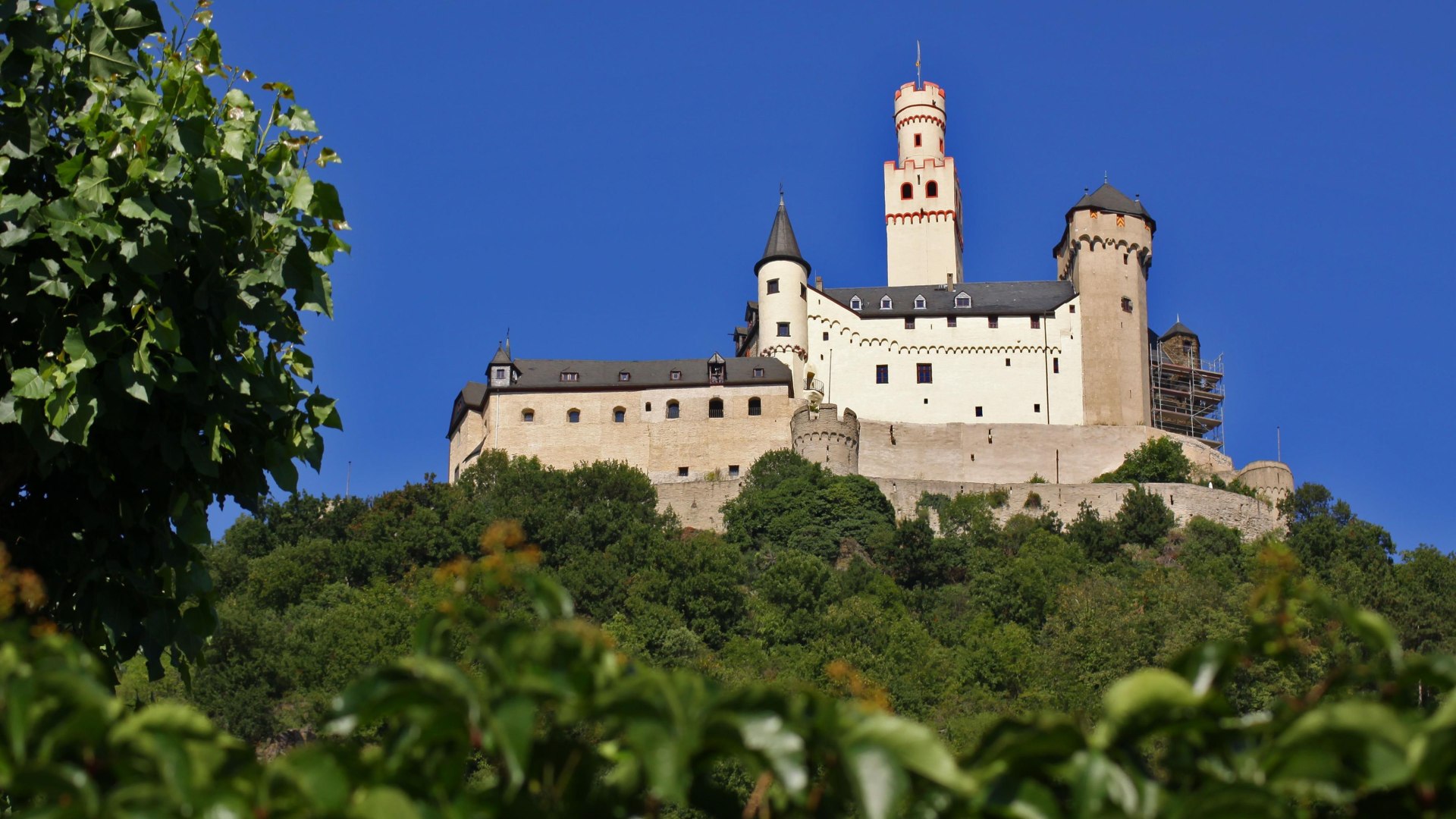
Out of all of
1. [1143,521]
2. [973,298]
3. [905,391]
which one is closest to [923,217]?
[973,298]

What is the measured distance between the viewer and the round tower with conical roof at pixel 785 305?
7144 centimetres

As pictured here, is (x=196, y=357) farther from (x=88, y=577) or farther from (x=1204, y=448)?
(x=1204, y=448)

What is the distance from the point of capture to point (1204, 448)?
7088 centimetres

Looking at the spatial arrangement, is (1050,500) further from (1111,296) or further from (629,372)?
(629,372)

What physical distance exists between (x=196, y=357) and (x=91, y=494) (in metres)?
0.91

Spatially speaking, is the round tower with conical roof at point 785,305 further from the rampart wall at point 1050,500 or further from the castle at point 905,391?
the rampart wall at point 1050,500

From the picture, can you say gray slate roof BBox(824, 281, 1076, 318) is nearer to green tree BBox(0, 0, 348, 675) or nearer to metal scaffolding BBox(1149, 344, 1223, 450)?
metal scaffolding BBox(1149, 344, 1223, 450)

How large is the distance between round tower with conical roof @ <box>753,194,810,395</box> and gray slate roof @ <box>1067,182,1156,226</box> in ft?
43.1

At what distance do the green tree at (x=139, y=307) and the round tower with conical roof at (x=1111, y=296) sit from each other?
64.1 meters

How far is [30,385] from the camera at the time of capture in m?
6.80

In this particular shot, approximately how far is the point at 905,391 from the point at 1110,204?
1441 cm

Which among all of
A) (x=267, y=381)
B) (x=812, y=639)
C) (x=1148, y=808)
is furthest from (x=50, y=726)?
(x=812, y=639)

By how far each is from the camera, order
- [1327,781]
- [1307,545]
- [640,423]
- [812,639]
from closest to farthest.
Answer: [1327,781] → [812,639] → [1307,545] → [640,423]

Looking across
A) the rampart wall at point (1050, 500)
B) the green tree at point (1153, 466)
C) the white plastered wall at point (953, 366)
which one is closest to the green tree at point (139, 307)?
the rampart wall at point (1050, 500)
